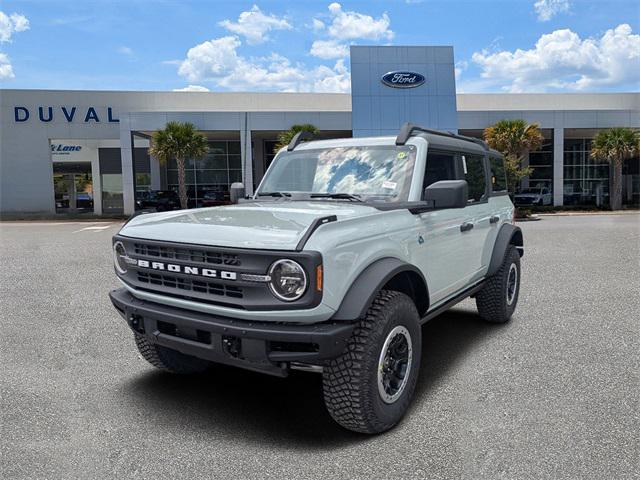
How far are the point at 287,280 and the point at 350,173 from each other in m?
1.74

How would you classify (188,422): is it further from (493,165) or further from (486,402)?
(493,165)

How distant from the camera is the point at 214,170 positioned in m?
36.2

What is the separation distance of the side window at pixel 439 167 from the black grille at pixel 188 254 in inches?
72.4

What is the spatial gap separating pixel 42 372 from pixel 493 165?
5171mm

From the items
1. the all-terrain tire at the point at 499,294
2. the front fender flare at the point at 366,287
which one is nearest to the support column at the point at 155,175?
the all-terrain tire at the point at 499,294

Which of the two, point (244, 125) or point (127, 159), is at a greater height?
point (244, 125)

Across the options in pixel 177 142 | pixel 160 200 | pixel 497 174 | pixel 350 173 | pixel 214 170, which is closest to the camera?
pixel 350 173


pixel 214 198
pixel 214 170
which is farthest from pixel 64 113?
pixel 214 198

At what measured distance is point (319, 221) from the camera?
115 inches

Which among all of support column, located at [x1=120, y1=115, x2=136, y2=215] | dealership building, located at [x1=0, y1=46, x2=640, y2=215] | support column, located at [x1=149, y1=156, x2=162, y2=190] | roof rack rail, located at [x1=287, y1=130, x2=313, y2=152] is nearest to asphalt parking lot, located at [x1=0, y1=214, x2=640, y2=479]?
roof rack rail, located at [x1=287, y1=130, x2=313, y2=152]

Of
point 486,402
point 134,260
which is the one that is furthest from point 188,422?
point 486,402

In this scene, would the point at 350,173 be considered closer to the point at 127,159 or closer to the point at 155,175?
the point at 127,159

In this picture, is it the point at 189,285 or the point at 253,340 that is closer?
the point at 253,340

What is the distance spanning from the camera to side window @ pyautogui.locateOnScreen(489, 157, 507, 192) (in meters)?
5.88
